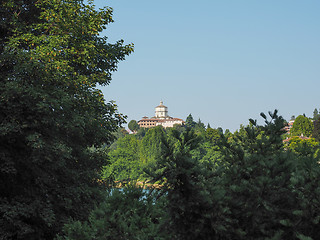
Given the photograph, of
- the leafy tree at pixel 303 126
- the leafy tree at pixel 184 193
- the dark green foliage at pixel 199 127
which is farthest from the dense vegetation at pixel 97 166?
the dark green foliage at pixel 199 127

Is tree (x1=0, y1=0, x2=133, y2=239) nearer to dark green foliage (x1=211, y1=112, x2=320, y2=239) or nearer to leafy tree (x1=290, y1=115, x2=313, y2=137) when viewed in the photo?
dark green foliage (x1=211, y1=112, x2=320, y2=239)

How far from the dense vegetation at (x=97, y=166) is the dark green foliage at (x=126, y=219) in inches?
1.1

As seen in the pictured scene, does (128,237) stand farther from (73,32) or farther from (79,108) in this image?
(73,32)

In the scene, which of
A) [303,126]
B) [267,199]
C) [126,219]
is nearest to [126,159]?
[303,126]

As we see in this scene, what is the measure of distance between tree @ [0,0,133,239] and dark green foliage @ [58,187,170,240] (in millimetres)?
5774

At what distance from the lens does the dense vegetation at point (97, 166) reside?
8.15m

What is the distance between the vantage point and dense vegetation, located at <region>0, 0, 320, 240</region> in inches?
321

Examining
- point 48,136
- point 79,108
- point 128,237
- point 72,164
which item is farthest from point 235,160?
point 72,164

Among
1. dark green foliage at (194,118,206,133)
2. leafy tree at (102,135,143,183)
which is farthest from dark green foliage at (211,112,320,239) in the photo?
dark green foliage at (194,118,206,133)

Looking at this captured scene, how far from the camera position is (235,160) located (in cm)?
923

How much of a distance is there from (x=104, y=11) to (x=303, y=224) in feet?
55.9

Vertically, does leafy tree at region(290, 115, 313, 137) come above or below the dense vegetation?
above

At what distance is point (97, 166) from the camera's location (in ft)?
70.6

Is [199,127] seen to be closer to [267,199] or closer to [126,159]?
[126,159]
